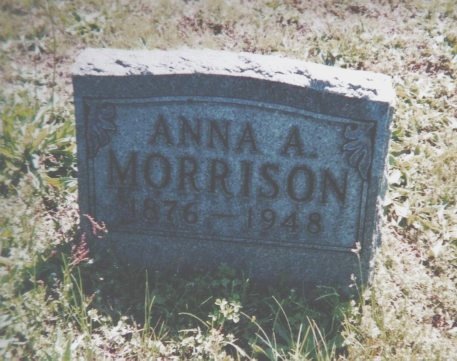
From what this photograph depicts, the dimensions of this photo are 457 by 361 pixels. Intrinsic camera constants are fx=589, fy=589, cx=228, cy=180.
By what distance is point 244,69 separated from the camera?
9.27 feet

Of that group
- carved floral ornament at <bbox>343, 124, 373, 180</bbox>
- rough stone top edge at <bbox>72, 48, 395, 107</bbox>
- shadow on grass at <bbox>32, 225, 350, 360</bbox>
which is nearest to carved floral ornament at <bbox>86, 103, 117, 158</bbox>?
rough stone top edge at <bbox>72, 48, 395, 107</bbox>

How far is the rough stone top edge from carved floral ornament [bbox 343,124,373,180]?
0.16m

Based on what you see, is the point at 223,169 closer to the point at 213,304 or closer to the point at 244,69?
the point at 244,69

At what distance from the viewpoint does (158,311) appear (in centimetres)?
301

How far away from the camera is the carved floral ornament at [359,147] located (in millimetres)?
2840

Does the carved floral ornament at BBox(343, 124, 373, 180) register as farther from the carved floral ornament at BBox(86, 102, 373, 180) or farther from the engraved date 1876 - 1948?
the engraved date 1876 - 1948

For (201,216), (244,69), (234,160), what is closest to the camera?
(244,69)

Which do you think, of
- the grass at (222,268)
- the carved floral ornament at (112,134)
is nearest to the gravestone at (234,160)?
the carved floral ornament at (112,134)

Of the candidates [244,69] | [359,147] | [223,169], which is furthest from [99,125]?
[359,147]

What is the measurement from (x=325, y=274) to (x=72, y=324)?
1325 mm

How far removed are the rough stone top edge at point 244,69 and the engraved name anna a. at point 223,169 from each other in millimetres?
251

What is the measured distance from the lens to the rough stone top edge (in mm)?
2777

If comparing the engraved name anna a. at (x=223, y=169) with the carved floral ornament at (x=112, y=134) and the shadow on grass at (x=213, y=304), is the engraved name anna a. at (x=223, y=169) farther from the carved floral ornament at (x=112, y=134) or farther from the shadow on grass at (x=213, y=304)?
the shadow on grass at (x=213, y=304)

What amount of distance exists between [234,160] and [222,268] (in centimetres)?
60
